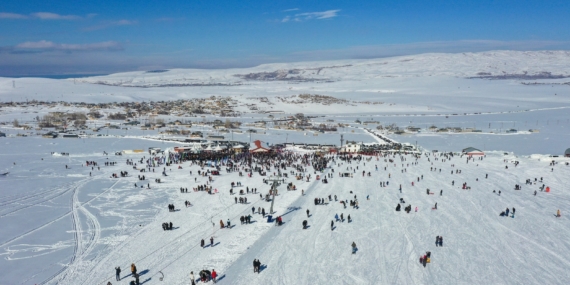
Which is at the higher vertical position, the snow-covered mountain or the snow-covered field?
the snow-covered mountain

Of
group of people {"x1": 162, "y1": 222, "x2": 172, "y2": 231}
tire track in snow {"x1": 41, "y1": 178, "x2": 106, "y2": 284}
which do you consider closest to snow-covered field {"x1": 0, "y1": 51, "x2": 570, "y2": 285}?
tire track in snow {"x1": 41, "y1": 178, "x2": 106, "y2": 284}

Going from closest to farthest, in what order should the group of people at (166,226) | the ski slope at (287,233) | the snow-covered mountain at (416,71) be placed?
the ski slope at (287,233)
the group of people at (166,226)
the snow-covered mountain at (416,71)

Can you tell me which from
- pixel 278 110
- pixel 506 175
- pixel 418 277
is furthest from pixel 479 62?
pixel 418 277

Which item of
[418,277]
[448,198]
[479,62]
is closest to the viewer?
[418,277]

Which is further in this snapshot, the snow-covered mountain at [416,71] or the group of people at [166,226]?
the snow-covered mountain at [416,71]

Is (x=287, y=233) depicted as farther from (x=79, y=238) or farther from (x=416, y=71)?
(x=416, y=71)

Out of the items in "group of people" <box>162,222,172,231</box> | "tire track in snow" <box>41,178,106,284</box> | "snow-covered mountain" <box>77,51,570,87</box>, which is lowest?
"tire track in snow" <box>41,178,106,284</box>

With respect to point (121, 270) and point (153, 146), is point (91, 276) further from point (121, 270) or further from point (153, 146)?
point (153, 146)

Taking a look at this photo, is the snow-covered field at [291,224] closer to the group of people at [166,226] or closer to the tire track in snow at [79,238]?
the tire track in snow at [79,238]

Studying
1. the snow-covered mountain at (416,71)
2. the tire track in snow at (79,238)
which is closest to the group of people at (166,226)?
the tire track in snow at (79,238)

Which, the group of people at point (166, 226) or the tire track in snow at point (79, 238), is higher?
the group of people at point (166, 226)

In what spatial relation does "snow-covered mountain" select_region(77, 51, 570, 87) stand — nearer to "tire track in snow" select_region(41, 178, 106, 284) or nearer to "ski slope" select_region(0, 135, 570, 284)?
"ski slope" select_region(0, 135, 570, 284)
